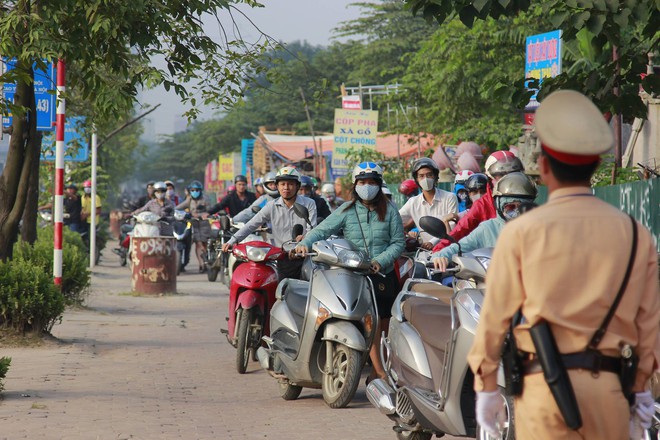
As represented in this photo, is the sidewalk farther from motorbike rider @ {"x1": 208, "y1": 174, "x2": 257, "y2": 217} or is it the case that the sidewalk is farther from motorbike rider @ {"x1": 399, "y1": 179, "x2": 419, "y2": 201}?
motorbike rider @ {"x1": 208, "y1": 174, "x2": 257, "y2": 217}

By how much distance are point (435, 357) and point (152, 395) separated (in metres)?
3.33

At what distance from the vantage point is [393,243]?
8.88 m

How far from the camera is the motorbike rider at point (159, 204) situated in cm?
2186

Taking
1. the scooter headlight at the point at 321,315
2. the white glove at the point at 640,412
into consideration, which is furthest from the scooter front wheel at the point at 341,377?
the white glove at the point at 640,412

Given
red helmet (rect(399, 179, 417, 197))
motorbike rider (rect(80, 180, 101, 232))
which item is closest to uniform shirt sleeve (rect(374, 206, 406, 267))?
red helmet (rect(399, 179, 417, 197))

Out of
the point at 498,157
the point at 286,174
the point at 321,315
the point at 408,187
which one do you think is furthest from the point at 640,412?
the point at 408,187

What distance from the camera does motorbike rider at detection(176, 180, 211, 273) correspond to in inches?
950

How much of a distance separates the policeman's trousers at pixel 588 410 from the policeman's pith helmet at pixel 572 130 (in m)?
0.66

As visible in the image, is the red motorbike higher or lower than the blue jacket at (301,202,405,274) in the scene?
lower

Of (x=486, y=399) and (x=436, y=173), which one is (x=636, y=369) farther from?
(x=436, y=173)

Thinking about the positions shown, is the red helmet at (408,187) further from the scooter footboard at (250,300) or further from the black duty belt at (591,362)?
the black duty belt at (591,362)

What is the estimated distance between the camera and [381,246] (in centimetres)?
891

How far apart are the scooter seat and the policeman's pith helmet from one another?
198 inches

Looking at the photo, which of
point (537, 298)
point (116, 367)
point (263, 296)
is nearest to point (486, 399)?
point (537, 298)
